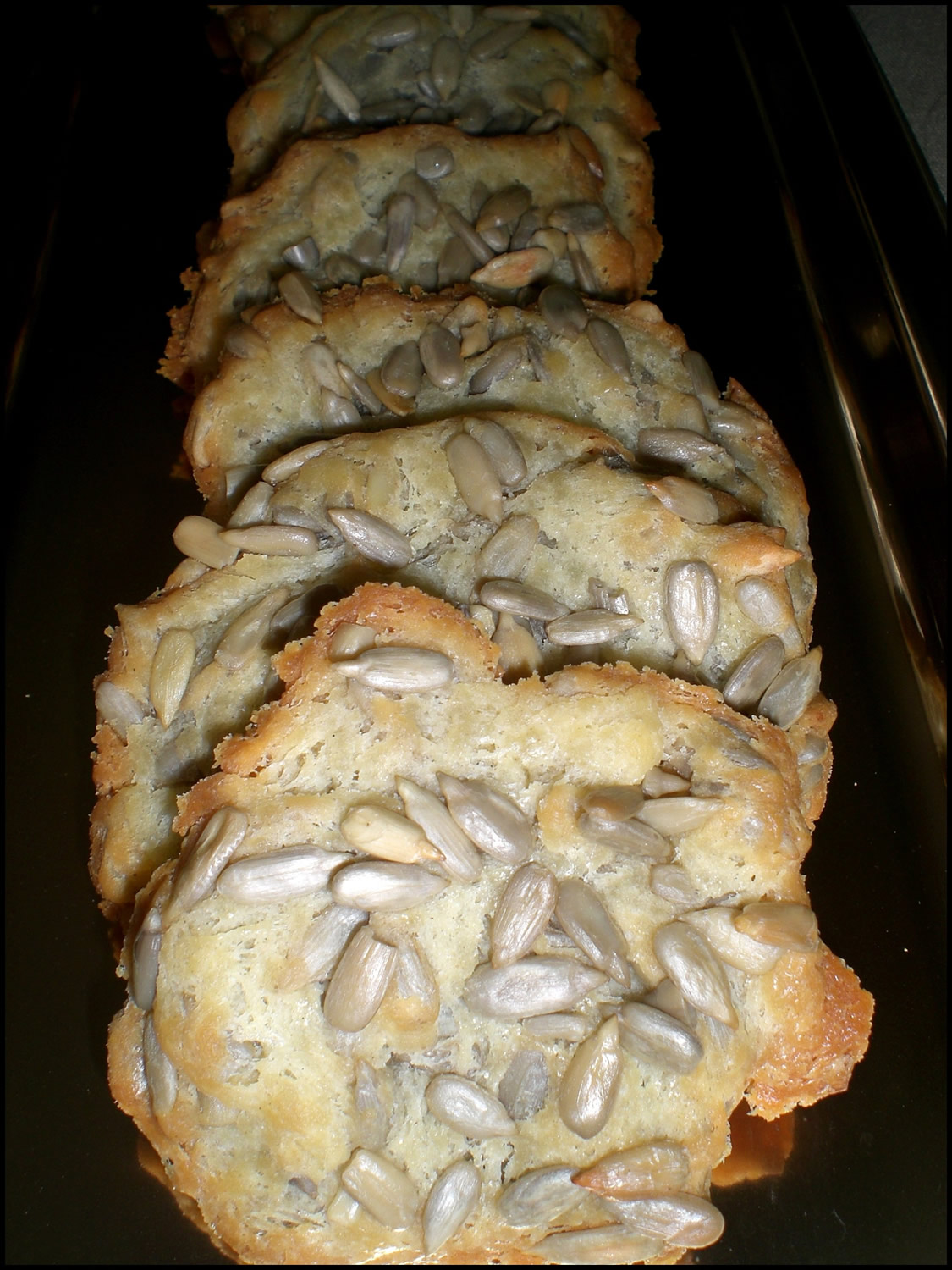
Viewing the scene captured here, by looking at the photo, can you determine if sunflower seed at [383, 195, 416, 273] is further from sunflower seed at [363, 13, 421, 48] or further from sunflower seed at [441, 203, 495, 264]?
sunflower seed at [363, 13, 421, 48]

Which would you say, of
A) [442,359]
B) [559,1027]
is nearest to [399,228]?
[442,359]

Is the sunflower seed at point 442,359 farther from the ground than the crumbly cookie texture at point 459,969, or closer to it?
farther from the ground

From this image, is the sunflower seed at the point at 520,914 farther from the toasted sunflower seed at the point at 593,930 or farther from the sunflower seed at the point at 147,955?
the sunflower seed at the point at 147,955

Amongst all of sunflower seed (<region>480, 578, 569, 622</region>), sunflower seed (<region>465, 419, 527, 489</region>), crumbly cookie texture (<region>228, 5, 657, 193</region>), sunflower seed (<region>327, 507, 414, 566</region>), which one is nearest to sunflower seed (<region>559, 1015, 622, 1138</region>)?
sunflower seed (<region>480, 578, 569, 622</region>)

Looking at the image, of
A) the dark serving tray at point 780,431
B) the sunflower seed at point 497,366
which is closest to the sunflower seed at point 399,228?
the sunflower seed at point 497,366

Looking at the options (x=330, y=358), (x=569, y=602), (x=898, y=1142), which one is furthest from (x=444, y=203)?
(x=898, y=1142)

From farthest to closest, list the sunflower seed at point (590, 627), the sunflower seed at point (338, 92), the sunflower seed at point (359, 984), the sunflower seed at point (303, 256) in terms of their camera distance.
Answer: the sunflower seed at point (338, 92) < the sunflower seed at point (303, 256) < the sunflower seed at point (590, 627) < the sunflower seed at point (359, 984)

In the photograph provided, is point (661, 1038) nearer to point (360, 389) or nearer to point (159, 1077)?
point (159, 1077)
